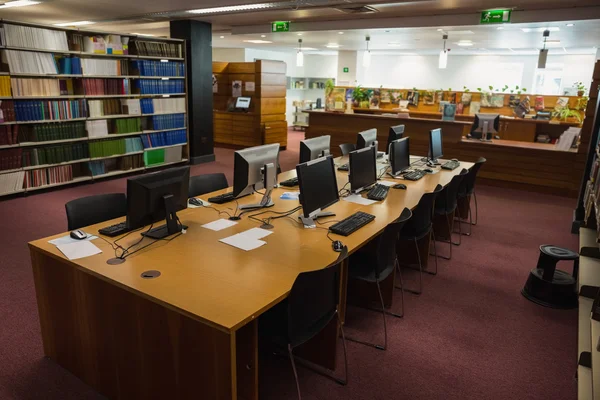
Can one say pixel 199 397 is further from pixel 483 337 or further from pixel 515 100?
pixel 515 100

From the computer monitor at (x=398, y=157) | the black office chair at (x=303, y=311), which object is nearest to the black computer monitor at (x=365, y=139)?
the computer monitor at (x=398, y=157)

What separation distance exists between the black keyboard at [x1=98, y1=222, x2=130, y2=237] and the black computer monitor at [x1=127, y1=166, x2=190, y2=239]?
0.15 m

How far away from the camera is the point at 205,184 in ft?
13.3

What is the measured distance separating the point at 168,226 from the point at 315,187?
3.47ft

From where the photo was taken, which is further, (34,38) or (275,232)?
Answer: (34,38)

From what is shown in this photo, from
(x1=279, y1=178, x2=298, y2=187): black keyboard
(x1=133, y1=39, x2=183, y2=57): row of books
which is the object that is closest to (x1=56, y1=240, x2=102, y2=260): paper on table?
(x1=279, y1=178, x2=298, y2=187): black keyboard

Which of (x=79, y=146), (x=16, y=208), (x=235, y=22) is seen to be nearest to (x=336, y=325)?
(x=16, y=208)

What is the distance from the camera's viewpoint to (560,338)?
3176mm

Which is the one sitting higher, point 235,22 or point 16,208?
point 235,22

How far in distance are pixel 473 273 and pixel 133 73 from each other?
6.26m

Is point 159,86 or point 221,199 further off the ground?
point 159,86

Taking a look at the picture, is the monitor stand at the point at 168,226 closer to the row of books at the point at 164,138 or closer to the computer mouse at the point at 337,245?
the computer mouse at the point at 337,245

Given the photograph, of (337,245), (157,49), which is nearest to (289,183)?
(337,245)

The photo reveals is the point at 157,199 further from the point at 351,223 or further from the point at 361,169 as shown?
the point at 361,169
